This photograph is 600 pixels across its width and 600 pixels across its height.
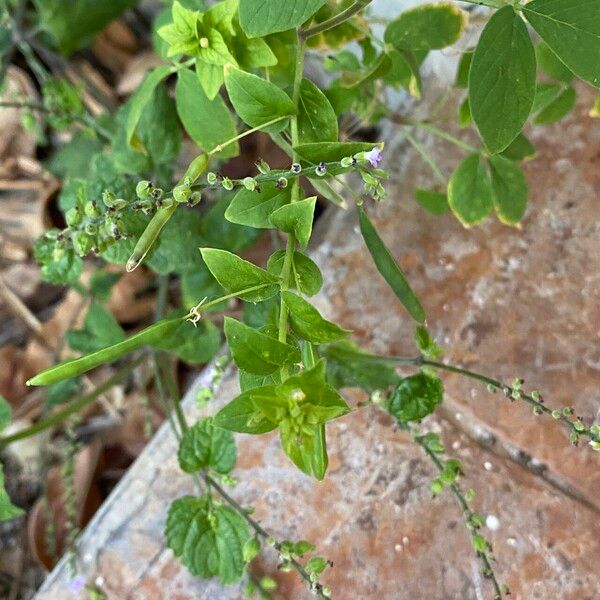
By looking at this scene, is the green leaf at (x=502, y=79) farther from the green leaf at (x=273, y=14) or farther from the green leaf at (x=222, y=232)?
the green leaf at (x=222, y=232)

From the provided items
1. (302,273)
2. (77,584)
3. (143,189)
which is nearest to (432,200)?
(302,273)

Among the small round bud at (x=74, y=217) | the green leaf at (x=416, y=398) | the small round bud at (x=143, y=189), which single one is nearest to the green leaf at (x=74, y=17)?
the small round bud at (x=74, y=217)

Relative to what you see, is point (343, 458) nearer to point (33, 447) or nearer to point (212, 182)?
point (212, 182)

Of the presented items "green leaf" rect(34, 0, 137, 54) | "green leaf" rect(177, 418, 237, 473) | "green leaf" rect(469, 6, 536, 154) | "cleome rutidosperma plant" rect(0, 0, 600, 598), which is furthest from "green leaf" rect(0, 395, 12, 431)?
"green leaf" rect(34, 0, 137, 54)

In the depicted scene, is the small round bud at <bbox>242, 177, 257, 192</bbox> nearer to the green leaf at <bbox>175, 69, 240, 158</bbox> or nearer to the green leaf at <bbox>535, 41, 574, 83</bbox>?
the green leaf at <bbox>175, 69, 240, 158</bbox>

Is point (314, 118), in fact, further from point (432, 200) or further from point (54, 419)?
point (54, 419)

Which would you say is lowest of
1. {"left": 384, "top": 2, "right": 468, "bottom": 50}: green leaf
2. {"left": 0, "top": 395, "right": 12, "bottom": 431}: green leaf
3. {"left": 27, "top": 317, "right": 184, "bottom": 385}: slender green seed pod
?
{"left": 0, "top": 395, "right": 12, "bottom": 431}: green leaf

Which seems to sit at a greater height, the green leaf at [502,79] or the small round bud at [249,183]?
the small round bud at [249,183]
